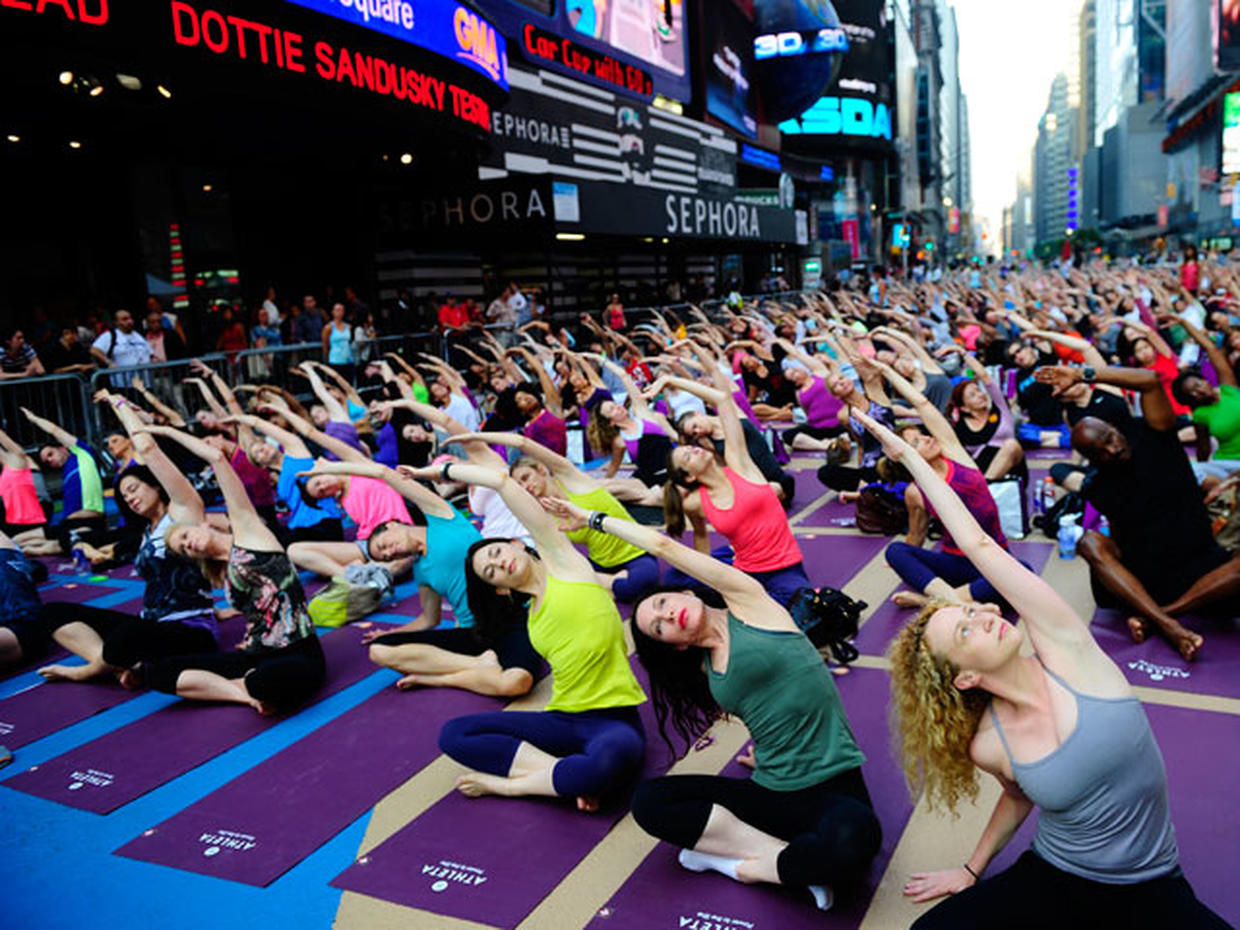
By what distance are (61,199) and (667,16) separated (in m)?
24.2

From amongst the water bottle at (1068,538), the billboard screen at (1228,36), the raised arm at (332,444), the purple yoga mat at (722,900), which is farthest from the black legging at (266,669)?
the billboard screen at (1228,36)

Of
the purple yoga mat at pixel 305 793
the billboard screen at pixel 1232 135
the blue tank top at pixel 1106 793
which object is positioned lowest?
the purple yoga mat at pixel 305 793

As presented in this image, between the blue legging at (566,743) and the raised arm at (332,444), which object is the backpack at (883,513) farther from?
the blue legging at (566,743)

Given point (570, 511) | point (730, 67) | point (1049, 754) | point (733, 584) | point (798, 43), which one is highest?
point (798, 43)

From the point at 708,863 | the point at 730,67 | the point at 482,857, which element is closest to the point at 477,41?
the point at 482,857

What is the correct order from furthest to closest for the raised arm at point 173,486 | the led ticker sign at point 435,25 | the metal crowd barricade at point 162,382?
1. the led ticker sign at point 435,25
2. the metal crowd barricade at point 162,382
3. the raised arm at point 173,486

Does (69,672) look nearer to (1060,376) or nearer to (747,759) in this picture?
(747,759)

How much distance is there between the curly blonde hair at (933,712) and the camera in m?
3.12

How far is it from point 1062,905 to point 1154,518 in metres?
3.47

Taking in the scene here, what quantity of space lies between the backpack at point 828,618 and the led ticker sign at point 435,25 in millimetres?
11226

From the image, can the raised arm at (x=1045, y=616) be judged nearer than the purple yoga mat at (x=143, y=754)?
Yes

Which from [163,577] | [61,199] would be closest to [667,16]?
[61,199]

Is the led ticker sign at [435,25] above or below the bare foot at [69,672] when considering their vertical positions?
above

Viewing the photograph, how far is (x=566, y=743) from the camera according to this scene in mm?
4707
